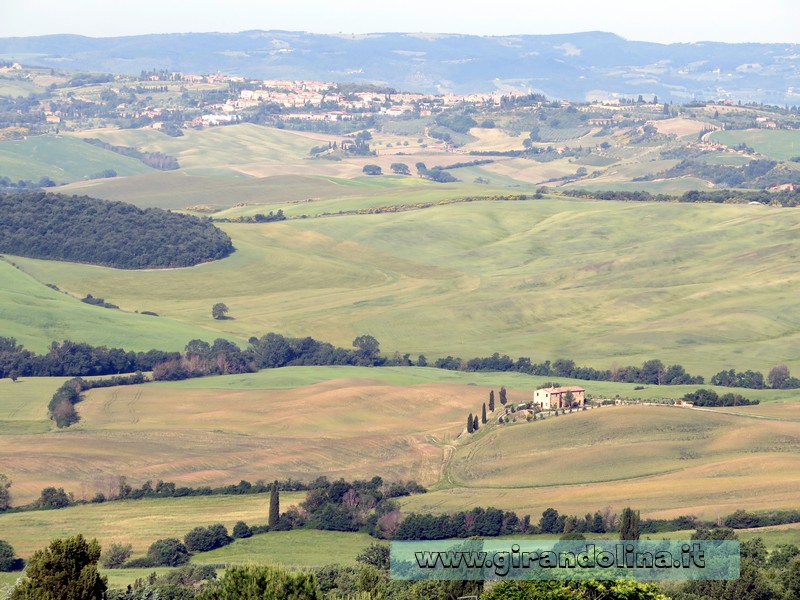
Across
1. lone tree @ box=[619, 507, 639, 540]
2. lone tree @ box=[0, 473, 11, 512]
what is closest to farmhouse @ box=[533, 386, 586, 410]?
lone tree @ box=[0, 473, 11, 512]

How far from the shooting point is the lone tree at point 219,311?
17893cm

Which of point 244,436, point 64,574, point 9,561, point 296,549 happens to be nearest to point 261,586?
point 64,574

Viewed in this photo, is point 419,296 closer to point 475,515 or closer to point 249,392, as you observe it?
point 249,392

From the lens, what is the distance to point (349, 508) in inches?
4013

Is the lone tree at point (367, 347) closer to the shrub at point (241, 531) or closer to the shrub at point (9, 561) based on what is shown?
the shrub at point (241, 531)

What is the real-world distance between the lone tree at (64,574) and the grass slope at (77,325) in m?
113

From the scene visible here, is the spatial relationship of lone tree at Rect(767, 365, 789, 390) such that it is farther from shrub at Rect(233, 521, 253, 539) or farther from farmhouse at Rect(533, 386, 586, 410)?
shrub at Rect(233, 521, 253, 539)

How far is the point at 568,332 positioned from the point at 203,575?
95.6 metres

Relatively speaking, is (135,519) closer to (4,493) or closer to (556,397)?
(4,493)

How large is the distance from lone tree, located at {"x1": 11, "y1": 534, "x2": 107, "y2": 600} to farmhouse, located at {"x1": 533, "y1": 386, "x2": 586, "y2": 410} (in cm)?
8758

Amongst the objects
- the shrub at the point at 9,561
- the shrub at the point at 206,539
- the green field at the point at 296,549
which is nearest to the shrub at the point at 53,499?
the shrub at the point at 206,539

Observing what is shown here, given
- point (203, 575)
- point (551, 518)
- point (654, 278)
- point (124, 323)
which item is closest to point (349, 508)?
point (551, 518)

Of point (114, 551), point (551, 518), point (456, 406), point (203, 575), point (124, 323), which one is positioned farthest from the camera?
point (124, 323)

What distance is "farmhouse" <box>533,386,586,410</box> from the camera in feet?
431
